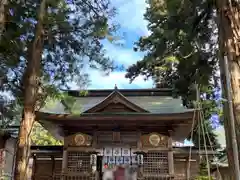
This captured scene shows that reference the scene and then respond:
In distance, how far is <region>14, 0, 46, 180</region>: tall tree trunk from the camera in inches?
263

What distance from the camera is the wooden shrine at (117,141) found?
995 centimetres

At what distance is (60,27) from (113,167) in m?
4.99

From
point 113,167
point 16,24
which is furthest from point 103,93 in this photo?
point 16,24

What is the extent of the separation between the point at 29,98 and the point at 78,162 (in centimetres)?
400

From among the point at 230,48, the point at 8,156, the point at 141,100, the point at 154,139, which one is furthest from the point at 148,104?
the point at 230,48

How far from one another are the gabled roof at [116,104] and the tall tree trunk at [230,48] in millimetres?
5360

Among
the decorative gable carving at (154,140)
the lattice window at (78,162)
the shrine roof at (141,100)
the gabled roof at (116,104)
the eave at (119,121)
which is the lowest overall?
the lattice window at (78,162)

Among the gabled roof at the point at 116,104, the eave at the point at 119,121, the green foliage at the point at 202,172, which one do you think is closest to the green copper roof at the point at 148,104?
the eave at the point at 119,121

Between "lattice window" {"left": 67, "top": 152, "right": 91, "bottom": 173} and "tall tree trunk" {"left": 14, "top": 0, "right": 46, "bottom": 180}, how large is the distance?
2954 millimetres

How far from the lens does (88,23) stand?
8.81 meters

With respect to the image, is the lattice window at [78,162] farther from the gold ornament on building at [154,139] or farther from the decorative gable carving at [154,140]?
the gold ornament on building at [154,139]

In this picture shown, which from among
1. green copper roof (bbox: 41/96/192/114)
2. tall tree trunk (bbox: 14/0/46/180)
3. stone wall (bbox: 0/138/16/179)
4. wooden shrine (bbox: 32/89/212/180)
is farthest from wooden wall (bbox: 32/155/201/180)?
tall tree trunk (bbox: 14/0/46/180)

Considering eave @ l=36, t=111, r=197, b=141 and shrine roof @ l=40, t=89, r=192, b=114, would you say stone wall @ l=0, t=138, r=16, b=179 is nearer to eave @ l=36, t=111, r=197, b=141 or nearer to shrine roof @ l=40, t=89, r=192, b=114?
eave @ l=36, t=111, r=197, b=141

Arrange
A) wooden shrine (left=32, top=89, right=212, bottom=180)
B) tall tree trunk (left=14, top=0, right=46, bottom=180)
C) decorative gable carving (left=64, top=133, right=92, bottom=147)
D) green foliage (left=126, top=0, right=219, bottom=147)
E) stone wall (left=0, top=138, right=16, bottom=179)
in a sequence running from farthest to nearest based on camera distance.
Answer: stone wall (left=0, top=138, right=16, bottom=179) → decorative gable carving (left=64, top=133, right=92, bottom=147) → wooden shrine (left=32, top=89, right=212, bottom=180) → green foliage (left=126, top=0, right=219, bottom=147) → tall tree trunk (left=14, top=0, right=46, bottom=180)
